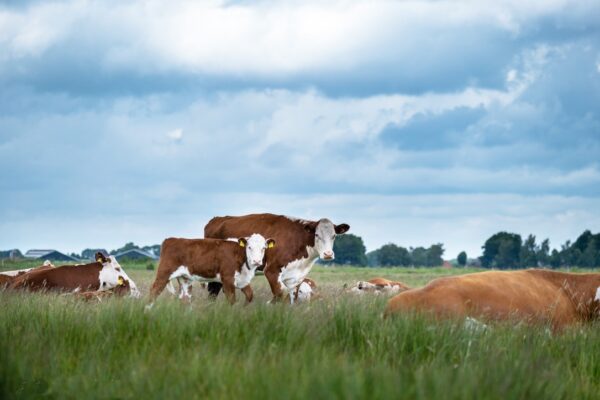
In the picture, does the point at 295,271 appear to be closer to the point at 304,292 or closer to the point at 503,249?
the point at 304,292

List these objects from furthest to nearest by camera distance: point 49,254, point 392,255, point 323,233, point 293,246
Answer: point 392,255, point 49,254, point 293,246, point 323,233

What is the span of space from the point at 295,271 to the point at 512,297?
25.1 feet

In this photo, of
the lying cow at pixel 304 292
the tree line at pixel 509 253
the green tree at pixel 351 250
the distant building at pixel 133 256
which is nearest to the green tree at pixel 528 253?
the tree line at pixel 509 253

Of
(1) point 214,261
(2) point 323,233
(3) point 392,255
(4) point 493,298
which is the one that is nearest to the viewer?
(4) point 493,298

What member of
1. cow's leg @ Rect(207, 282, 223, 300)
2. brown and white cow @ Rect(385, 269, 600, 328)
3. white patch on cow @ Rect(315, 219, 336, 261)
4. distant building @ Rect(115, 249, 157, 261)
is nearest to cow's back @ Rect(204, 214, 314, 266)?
white patch on cow @ Rect(315, 219, 336, 261)

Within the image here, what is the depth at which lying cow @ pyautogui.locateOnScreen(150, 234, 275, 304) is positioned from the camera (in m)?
18.4

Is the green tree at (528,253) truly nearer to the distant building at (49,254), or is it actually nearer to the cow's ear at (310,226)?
the distant building at (49,254)

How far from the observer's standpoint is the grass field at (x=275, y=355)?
21.8ft

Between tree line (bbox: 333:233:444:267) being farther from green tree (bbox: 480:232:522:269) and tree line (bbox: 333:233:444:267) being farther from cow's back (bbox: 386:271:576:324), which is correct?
cow's back (bbox: 386:271:576:324)

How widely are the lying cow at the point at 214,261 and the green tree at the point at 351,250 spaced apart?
142271 millimetres

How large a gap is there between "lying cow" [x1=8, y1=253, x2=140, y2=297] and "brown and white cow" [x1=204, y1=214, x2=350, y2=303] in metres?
3.34

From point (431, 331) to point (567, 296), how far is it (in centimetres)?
570

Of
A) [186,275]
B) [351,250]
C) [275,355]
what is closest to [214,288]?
[186,275]

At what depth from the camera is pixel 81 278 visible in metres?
20.0
